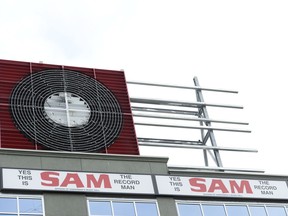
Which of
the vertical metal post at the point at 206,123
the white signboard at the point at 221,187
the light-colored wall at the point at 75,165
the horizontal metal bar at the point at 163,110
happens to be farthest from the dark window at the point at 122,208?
the horizontal metal bar at the point at 163,110

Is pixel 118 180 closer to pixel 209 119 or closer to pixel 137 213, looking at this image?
pixel 137 213

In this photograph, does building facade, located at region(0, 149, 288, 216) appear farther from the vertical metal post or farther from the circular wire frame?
the vertical metal post

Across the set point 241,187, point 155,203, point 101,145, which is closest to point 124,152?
point 101,145

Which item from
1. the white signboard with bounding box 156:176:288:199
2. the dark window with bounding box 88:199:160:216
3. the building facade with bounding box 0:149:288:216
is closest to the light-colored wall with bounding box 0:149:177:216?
the building facade with bounding box 0:149:288:216

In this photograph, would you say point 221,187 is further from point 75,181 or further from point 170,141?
point 75,181

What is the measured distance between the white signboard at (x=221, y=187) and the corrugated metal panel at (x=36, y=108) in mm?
2428

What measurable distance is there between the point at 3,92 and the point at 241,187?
11.1m

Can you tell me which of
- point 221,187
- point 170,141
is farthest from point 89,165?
point 170,141

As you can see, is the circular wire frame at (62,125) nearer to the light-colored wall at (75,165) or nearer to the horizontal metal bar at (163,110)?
the light-colored wall at (75,165)

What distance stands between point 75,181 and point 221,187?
6.48m

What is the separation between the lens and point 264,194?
28.8m

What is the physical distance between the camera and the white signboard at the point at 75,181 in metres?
24.9

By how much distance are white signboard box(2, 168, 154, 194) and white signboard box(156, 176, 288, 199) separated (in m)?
0.89

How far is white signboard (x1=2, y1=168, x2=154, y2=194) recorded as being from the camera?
2486 cm
